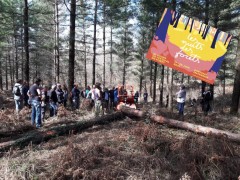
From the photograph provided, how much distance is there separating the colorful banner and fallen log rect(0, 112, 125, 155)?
3.28 meters

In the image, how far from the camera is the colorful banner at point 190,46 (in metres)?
8.72

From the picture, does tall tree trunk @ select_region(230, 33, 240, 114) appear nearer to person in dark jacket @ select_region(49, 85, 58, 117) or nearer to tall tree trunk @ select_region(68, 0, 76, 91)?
tall tree trunk @ select_region(68, 0, 76, 91)

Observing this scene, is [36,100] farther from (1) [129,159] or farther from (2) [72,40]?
(1) [129,159]

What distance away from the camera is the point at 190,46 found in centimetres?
884

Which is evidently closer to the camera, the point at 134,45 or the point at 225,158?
the point at 225,158

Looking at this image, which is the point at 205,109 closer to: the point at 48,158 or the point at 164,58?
the point at 164,58

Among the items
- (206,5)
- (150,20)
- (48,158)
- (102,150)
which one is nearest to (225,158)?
(102,150)

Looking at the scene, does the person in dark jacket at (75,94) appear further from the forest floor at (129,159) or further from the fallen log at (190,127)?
the forest floor at (129,159)

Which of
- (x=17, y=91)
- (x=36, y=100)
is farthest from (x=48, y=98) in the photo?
(x=36, y=100)

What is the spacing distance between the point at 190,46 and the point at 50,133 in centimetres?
627

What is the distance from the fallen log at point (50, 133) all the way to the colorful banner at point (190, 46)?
10.8 feet

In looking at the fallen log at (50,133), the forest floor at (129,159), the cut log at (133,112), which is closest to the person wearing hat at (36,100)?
the fallen log at (50,133)

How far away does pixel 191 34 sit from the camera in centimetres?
883

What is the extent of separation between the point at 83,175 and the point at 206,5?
17.9 meters
